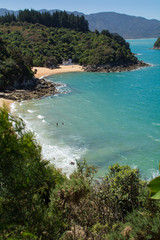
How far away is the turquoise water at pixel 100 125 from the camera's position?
25031mm

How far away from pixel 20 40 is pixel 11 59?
52868 millimetres

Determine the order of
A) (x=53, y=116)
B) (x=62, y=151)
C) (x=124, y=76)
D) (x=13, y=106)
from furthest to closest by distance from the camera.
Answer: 1. (x=124, y=76)
2. (x=13, y=106)
3. (x=53, y=116)
4. (x=62, y=151)

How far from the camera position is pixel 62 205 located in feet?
38.4

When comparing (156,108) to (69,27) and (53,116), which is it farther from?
(69,27)

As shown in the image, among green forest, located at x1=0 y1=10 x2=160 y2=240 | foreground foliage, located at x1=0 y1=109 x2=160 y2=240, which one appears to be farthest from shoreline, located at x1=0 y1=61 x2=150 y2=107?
foreground foliage, located at x1=0 y1=109 x2=160 y2=240

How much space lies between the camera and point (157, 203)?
1094cm

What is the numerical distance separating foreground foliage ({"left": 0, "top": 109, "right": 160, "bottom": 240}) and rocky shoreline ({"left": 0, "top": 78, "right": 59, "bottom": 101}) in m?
36.3

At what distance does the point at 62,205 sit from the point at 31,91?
4439 cm

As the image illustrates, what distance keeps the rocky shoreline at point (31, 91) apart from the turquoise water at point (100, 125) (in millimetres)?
3040

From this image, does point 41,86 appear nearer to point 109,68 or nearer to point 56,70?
point 56,70

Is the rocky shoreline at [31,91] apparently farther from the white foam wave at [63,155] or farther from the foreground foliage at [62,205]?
the foreground foliage at [62,205]

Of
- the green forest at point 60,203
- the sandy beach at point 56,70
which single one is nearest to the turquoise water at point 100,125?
the green forest at point 60,203

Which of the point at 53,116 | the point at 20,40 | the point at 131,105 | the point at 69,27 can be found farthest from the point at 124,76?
the point at 69,27

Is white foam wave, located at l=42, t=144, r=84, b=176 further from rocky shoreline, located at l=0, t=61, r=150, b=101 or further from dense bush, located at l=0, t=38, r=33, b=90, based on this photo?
dense bush, located at l=0, t=38, r=33, b=90
